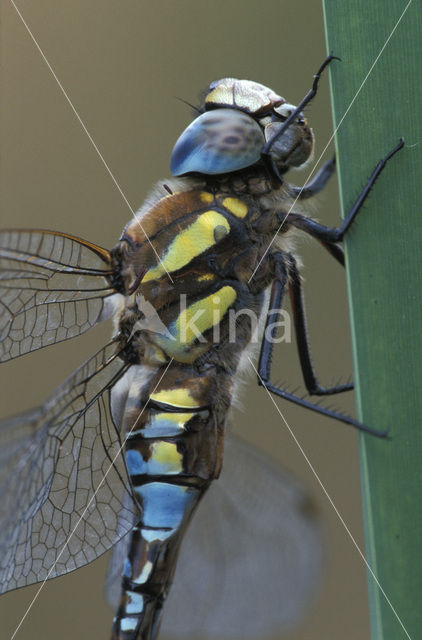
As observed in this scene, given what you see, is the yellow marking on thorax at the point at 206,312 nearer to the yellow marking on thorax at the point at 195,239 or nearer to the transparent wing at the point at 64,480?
the yellow marking on thorax at the point at 195,239

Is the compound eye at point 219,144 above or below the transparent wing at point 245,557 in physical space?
above

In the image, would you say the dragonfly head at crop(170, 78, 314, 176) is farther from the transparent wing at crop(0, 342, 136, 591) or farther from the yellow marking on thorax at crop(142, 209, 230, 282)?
the transparent wing at crop(0, 342, 136, 591)

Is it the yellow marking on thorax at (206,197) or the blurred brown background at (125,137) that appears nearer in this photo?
the yellow marking on thorax at (206,197)

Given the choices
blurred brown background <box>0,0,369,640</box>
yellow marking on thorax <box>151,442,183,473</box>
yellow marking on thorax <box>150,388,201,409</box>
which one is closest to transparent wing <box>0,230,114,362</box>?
yellow marking on thorax <box>150,388,201,409</box>

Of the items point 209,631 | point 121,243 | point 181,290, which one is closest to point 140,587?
point 209,631

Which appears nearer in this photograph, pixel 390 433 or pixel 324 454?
pixel 390 433

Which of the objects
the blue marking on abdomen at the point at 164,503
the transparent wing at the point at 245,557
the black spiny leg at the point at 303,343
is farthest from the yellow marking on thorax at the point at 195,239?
the transparent wing at the point at 245,557

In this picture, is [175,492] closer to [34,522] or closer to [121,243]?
[34,522]

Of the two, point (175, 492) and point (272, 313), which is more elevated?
point (272, 313)
